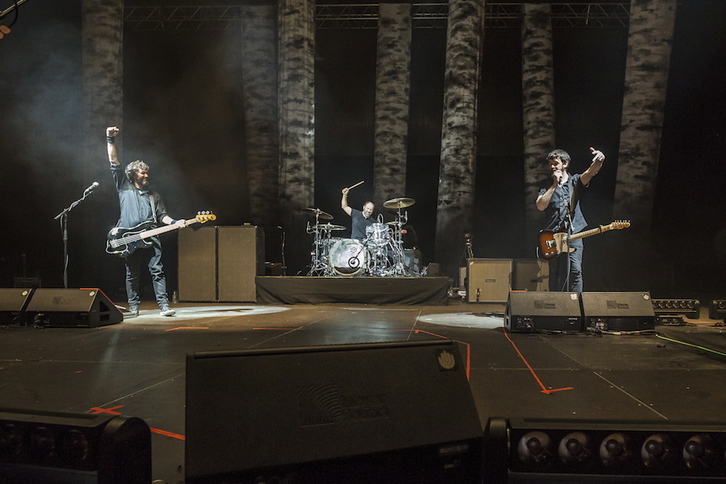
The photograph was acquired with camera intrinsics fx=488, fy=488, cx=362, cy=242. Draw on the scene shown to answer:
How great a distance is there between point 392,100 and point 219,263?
6563 millimetres

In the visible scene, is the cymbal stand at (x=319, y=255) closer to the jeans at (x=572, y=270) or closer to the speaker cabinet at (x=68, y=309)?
the speaker cabinet at (x=68, y=309)

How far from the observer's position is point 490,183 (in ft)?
50.3

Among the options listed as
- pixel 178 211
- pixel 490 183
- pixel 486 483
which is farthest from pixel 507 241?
pixel 486 483

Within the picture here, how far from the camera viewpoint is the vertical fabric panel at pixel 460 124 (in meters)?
10.9

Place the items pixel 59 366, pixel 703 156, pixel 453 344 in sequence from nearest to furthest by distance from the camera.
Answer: pixel 453 344 < pixel 59 366 < pixel 703 156

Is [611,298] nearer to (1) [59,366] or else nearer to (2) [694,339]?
(2) [694,339]

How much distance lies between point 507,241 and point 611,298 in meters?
9.73

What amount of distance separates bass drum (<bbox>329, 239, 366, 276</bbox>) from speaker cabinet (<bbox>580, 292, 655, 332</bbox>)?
16.8 feet

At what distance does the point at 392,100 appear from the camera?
13.0 metres

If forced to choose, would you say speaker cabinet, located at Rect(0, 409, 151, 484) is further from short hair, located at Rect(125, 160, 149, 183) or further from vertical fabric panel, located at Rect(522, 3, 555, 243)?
vertical fabric panel, located at Rect(522, 3, 555, 243)

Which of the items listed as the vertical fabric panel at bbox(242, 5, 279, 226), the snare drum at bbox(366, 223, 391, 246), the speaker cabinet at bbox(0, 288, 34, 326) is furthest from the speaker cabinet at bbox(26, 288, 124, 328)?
the vertical fabric panel at bbox(242, 5, 279, 226)

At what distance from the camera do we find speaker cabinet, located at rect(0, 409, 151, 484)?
1419 millimetres

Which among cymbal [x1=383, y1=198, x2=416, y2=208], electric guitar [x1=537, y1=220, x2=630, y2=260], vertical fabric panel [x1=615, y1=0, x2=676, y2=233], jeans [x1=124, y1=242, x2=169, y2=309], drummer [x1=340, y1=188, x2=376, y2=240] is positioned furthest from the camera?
drummer [x1=340, y1=188, x2=376, y2=240]

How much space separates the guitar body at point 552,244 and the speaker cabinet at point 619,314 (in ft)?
→ 3.19
